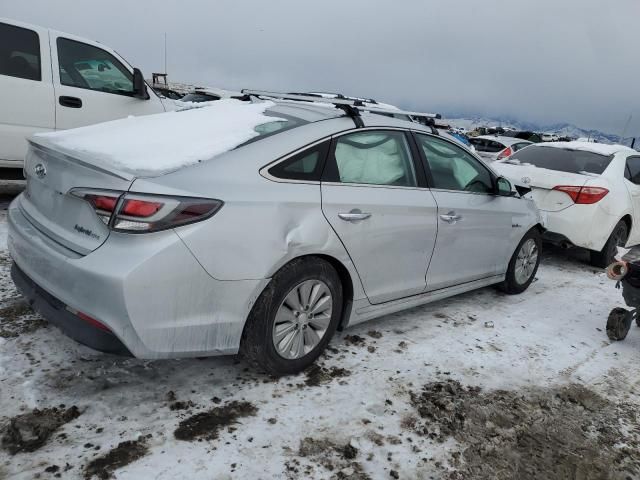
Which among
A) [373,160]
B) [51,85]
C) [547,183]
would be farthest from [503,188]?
[51,85]

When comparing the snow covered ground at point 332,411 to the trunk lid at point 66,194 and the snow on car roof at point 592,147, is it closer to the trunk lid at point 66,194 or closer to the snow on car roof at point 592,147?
the trunk lid at point 66,194

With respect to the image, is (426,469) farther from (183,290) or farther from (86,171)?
(86,171)

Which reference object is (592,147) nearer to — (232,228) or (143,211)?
(232,228)

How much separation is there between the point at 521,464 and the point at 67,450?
2.13 meters

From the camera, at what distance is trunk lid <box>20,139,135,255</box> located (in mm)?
2336

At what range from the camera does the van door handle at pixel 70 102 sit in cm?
554

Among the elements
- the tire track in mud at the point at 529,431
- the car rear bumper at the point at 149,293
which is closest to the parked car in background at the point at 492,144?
the tire track in mud at the point at 529,431

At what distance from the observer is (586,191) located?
568cm

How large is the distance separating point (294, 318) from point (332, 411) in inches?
21.4

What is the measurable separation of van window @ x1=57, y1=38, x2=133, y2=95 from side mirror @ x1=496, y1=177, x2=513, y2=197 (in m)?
4.48

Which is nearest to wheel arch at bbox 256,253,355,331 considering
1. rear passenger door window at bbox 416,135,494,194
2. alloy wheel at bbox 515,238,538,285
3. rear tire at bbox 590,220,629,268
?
rear passenger door window at bbox 416,135,494,194

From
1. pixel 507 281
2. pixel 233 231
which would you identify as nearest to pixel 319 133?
pixel 233 231

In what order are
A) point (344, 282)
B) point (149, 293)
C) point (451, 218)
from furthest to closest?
1. point (451, 218)
2. point (344, 282)
3. point (149, 293)

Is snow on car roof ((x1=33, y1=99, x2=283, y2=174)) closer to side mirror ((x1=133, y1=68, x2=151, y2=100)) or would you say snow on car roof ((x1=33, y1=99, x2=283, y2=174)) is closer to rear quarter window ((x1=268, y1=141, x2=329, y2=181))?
rear quarter window ((x1=268, y1=141, x2=329, y2=181))
